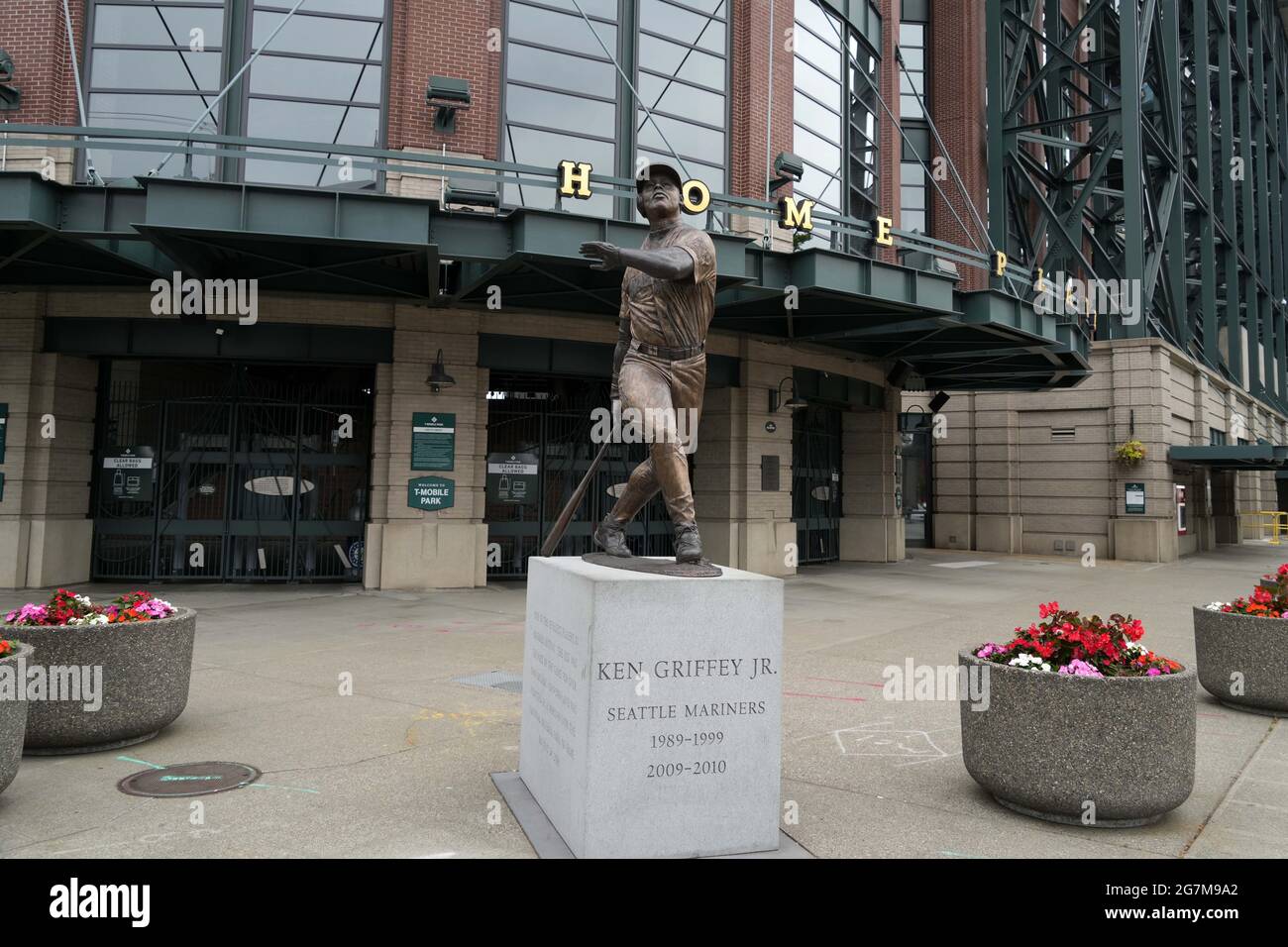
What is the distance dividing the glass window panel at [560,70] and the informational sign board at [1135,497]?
19.1 m

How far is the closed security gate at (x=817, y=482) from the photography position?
2239 cm

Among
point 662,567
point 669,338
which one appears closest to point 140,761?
point 662,567

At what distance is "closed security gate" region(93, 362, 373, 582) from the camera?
1603cm

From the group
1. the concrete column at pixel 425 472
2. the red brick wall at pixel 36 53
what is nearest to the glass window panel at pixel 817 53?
the concrete column at pixel 425 472

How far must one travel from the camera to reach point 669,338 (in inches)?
210

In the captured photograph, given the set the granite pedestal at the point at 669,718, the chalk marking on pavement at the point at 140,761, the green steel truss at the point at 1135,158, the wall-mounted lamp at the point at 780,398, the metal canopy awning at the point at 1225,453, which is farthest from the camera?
the green steel truss at the point at 1135,158

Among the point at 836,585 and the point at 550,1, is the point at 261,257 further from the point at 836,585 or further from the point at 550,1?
the point at 836,585

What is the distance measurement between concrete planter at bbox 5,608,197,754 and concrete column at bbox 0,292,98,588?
1070cm

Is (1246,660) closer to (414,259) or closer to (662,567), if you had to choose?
(662,567)

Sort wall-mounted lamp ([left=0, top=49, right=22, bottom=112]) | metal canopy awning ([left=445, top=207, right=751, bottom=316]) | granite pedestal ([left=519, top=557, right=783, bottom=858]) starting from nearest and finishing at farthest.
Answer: granite pedestal ([left=519, top=557, right=783, bottom=858])
metal canopy awning ([left=445, top=207, right=751, bottom=316])
wall-mounted lamp ([left=0, top=49, right=22, bottom=112])

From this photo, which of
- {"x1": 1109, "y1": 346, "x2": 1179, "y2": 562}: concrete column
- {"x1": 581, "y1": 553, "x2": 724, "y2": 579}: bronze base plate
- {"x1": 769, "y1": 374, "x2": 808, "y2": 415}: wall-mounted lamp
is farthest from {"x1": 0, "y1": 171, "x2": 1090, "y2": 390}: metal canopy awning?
{"x1": 1109, "y1": 346, "x2": 1179, "y2": 562}: concrete column

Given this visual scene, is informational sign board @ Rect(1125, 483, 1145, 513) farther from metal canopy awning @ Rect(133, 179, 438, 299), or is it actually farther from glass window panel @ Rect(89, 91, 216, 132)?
glass window panel @ Rect(89, 91, 216, 132)

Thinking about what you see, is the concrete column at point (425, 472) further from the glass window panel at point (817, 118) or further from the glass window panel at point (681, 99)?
the glass window panel at point (817, 118)

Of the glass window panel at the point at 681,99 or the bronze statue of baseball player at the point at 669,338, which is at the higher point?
the glass window panel at the point at 681,99
